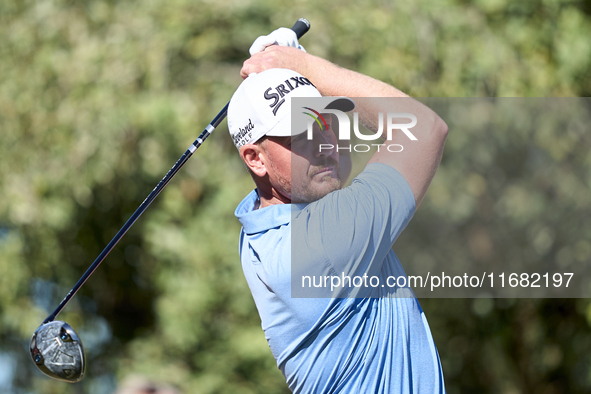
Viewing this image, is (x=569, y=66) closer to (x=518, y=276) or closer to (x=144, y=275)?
(x=518, y=276)

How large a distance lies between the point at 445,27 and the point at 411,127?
3.74m

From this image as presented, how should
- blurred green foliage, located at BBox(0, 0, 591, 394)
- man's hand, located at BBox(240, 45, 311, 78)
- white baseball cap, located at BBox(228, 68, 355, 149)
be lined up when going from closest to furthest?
white baseball cap, located at BBox(228, 68, 355, 149) < man's hand, located at BBox(240, 45, 311, 78) < blurred green foliage, located at BBox(0, 0, 591, 394)

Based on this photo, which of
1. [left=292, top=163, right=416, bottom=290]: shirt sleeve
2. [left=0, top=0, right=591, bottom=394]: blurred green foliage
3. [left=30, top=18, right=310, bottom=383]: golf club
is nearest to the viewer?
[left=292, top=163, right=416, bottom=290]: shirt sleeve

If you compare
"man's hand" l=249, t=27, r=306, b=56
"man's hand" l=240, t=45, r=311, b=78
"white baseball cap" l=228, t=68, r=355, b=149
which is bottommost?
"white baseball cap" l=228, t=68, r=355, b=149

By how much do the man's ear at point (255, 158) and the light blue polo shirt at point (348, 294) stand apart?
0.12 m

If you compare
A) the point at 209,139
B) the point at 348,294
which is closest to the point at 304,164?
the point at 348,294

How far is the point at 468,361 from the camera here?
21.4 ft

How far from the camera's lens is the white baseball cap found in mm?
1651

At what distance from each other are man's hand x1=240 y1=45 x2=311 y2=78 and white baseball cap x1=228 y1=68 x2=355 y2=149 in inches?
3.8

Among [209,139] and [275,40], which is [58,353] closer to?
[275,40]

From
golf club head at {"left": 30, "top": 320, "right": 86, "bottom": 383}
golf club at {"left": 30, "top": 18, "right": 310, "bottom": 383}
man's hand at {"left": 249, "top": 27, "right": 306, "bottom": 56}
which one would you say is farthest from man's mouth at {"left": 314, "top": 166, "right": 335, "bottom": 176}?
golf club head at {"left": 30, "top": 320, "right": 86, "bottom": 383}

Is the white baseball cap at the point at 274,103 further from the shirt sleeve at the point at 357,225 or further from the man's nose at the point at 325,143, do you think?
the shirt sleeve at the point at 357,225

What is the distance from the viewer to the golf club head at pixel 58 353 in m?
2.24

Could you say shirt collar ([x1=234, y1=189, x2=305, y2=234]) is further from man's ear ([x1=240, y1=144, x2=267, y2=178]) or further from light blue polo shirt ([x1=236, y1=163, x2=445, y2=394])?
man's ear ([x1=240, y1=144, x2=267, y2=178])
